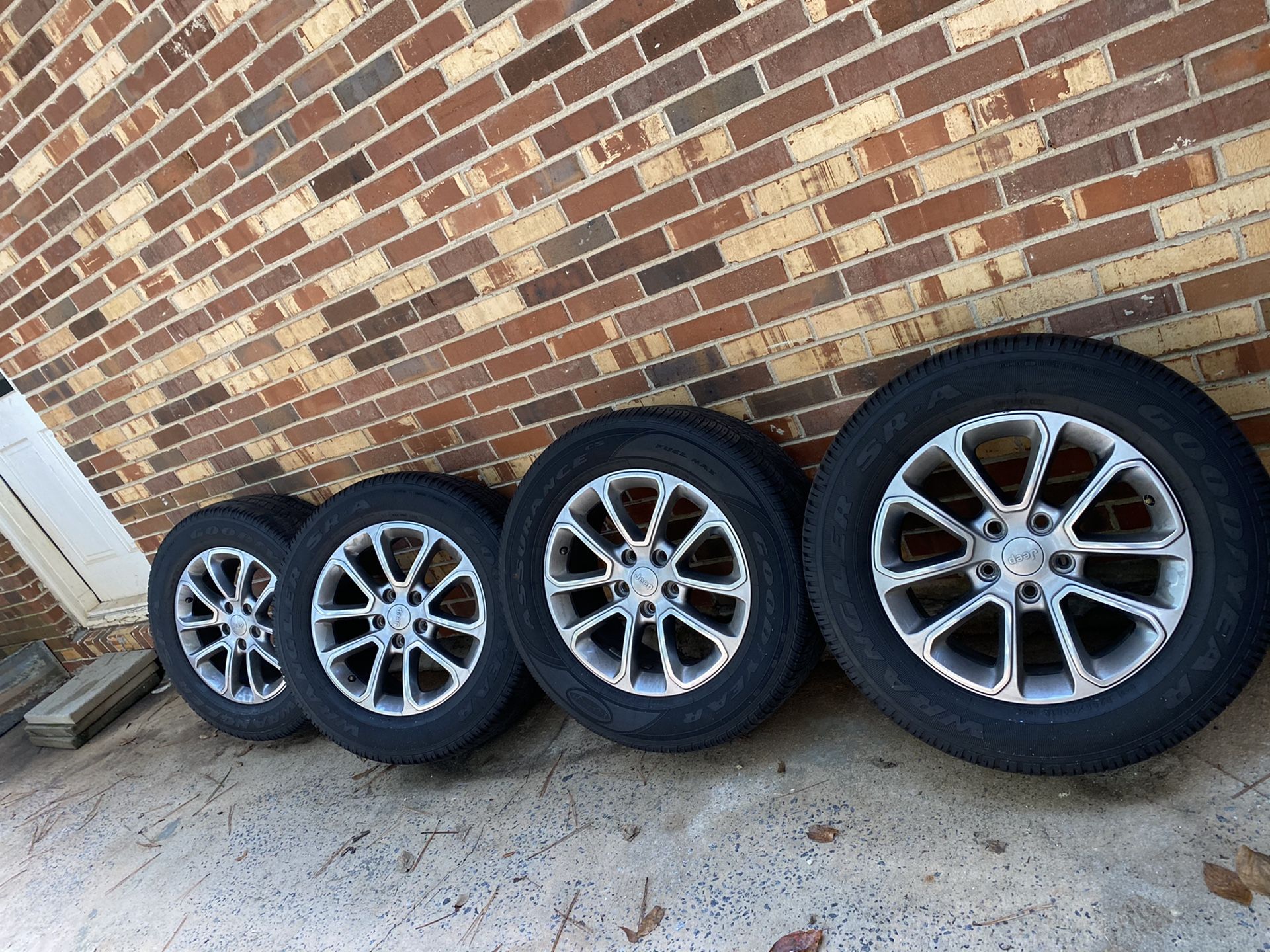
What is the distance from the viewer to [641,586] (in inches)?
91.0

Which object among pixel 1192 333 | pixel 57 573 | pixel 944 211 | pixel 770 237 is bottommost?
pixel 1192 333

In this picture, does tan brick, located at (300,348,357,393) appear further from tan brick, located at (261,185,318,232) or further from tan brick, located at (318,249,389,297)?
tan brick, located at (261,185,318,232)

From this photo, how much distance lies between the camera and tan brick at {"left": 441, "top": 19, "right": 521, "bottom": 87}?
2258 mm

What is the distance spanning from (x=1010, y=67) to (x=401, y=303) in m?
1.94

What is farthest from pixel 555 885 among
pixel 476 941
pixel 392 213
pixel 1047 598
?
pixel 392 213

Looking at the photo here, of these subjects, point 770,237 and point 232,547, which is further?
point 232,547

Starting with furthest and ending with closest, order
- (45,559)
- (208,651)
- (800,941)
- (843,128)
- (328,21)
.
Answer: (45,559)
(208,651)
(328,21)
(843,128)
(800,941)

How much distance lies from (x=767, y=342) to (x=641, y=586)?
0.80 metres

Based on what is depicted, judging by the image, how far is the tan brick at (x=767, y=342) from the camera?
230cm

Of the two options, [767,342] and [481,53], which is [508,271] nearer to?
[481,53]

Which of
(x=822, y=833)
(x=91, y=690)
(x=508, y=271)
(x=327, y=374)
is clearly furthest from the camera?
(x=91, y=690)

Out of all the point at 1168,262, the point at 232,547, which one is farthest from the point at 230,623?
the point at 1168,262

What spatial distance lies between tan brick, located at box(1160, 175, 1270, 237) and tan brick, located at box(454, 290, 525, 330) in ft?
5.82

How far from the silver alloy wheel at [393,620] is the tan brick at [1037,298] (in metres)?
1.73
